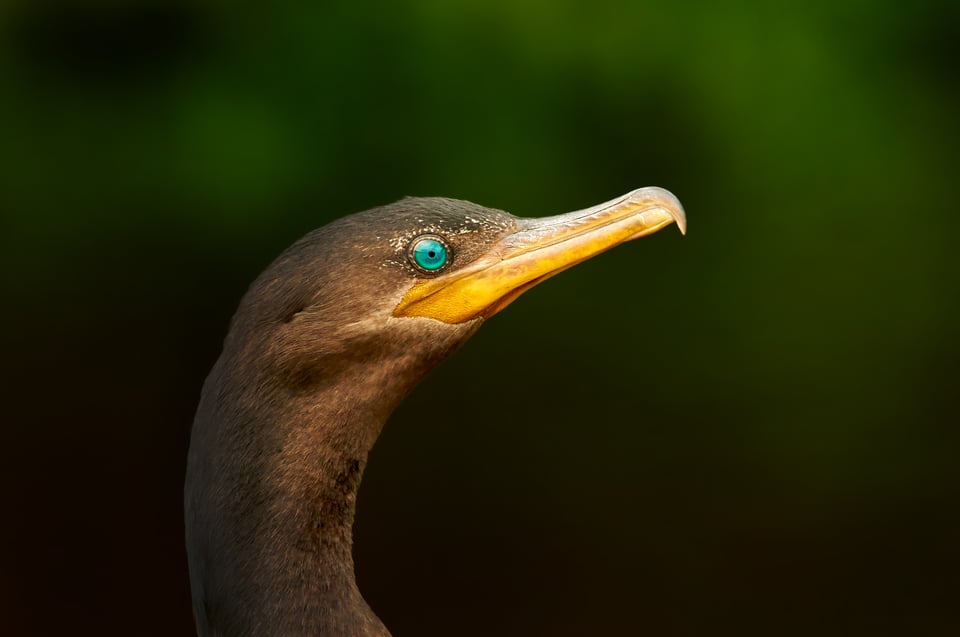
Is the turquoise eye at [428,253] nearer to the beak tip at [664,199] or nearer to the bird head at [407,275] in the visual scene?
the bird head at [407,275]

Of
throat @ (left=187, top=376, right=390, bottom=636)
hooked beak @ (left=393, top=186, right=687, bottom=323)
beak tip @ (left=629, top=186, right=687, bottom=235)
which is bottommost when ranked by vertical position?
throat @ (left=187, top=376, right=390, bottom=636)

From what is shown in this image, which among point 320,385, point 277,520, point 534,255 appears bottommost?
point 277,520

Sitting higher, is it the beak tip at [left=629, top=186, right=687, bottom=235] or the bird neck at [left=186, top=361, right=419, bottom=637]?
the beak tip at [left=629, top=186, right=687, bottom=235]

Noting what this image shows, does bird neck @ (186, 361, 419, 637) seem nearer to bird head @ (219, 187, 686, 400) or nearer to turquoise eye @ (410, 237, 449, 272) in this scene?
bird head @ (219, 187, 686, 400)

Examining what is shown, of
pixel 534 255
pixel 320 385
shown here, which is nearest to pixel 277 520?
pixel 320 385

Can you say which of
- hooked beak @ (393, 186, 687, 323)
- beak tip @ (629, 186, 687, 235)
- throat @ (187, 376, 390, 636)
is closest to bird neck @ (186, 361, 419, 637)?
throat @ (187, 376, 390, 636)

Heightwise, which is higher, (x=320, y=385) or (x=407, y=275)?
(x=407, y=275)

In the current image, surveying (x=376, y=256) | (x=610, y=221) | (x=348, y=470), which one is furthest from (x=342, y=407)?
(x=610, y=221)

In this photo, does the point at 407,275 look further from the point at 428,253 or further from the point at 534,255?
the point at 534,255

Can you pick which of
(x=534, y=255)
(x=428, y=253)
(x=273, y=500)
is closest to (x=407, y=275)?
(x=428, y=253)
